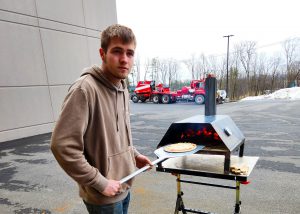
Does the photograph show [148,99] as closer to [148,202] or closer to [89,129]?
[148,202]

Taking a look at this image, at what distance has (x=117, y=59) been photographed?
159cm

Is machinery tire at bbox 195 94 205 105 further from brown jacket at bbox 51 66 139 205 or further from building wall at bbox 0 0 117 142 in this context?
brown jacket at bbox 51 66 139 205

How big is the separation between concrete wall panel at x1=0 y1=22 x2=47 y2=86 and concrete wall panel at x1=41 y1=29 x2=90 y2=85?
14.5 inches

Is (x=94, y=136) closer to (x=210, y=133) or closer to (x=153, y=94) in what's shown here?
(x=210, y=133)

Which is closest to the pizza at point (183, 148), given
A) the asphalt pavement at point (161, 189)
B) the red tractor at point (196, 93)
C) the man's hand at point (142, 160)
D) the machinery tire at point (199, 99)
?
the man's hand at point (142, 160)

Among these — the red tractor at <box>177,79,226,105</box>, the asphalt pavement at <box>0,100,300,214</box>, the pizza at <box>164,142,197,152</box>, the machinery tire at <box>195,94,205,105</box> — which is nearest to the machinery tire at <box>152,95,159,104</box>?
the red tractor at <box>177,79,226,105</box>

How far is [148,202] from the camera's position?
379 cm

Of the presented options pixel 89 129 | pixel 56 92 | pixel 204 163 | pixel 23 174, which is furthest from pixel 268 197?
pixel 56 92

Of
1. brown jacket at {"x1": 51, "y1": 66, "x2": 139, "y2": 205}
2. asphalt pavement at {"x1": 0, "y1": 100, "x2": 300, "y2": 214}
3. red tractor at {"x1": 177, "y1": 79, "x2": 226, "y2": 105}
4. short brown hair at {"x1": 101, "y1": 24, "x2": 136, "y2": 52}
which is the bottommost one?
asphalt pavement at {"x1": 0, "y1": 100, "x2": 300, "y2": 214}

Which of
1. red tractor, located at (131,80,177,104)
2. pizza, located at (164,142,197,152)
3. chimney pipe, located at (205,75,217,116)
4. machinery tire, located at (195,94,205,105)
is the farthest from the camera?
red tractor, located at (131,80,177,104)

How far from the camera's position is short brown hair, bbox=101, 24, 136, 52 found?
5.19ft

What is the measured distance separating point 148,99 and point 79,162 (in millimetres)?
23877

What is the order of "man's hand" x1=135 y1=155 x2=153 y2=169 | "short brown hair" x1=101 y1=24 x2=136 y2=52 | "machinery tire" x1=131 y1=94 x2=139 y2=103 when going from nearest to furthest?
"short brown hair" x1=101 y1=24 x2=136 y2=52 → "man's hand" x1=135 y1=155 x2=153 y2=169 → "machinery tire" x1=131 y1=94 x2=139 y2=103

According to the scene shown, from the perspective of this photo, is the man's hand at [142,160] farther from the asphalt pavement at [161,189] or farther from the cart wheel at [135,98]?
the cart wheel at [135,98]
